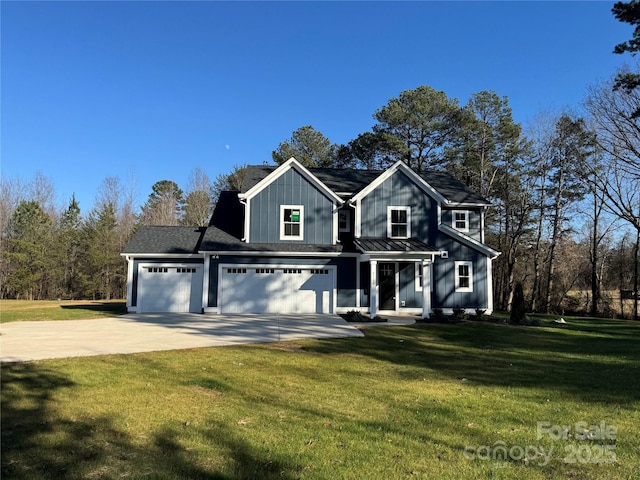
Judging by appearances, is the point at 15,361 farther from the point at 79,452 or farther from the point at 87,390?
the point at 79,452

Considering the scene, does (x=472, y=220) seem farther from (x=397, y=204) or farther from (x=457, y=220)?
(x=397, y=204)

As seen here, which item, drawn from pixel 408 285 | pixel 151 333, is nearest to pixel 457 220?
pixel 408 285

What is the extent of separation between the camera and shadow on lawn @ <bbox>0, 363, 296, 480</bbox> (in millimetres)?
3557

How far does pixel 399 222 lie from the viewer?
19.2 metres

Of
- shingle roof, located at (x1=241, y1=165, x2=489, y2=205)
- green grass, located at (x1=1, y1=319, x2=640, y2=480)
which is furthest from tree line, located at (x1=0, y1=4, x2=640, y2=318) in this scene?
green grass, located at (x1=1, y1=319, x2=640, y2=480)

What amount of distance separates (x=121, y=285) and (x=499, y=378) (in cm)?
3699

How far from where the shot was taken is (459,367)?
838 centimetres

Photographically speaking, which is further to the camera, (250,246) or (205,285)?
(250,246)

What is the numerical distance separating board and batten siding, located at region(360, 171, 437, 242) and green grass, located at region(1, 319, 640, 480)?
1008cm

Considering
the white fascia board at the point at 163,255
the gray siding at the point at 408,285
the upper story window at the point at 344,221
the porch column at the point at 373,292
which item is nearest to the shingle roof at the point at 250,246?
the white fascia board at the point at 163,255

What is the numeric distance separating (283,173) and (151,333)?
31.2 feet

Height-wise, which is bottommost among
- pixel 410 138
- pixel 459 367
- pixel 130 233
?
pixel 459 367

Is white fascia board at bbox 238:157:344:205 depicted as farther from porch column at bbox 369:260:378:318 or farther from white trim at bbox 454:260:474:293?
white trim at bbox 454:260:474:293

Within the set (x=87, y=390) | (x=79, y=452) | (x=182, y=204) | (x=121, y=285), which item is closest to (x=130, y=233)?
(x=121, y=285)
